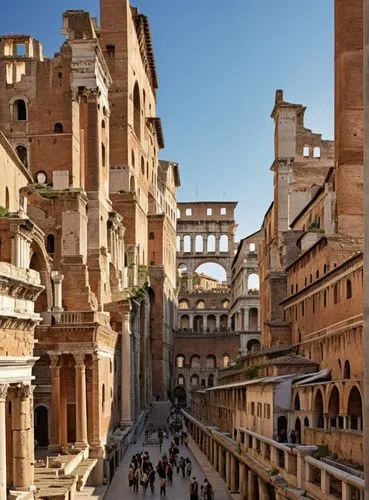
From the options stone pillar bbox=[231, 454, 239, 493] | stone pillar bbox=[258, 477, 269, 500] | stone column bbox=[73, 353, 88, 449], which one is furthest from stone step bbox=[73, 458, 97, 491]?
stone pillar bbox=[258, 477, 269, 500]

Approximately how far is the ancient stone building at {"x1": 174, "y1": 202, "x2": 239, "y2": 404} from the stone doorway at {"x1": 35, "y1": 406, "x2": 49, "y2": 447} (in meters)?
46.6

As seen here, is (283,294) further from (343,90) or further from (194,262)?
(194,262)

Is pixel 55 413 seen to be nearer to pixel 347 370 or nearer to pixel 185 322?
pixel 347 370

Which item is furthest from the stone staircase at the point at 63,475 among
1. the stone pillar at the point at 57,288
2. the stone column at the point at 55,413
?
the stone pillar at the point at 57,288

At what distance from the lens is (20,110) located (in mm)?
42750

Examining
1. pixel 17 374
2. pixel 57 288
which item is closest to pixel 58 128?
pixel 57 288

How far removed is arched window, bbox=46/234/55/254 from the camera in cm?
3375

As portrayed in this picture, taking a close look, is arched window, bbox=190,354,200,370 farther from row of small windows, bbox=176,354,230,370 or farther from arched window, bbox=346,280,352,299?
arched window, bbox=346,280,352,299

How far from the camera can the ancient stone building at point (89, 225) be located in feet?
99.3

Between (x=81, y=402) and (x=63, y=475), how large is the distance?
Result: 7.16 m

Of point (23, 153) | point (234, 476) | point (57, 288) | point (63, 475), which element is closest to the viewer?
point (63, 475)

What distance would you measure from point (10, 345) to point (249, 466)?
33.3ft

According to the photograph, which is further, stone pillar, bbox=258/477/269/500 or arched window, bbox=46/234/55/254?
arched window, bbox=46/234/55/254

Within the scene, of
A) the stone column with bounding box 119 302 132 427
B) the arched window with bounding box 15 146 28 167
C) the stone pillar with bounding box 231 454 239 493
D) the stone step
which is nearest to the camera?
the stone step
